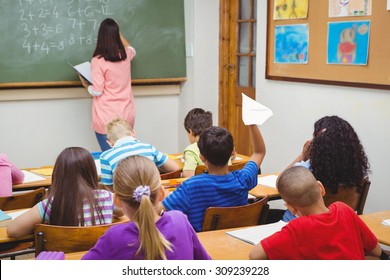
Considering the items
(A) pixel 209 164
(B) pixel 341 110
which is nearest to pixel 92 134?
(B) pixel 341 110

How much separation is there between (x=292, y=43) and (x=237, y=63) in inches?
45.7

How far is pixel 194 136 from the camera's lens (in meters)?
4.12

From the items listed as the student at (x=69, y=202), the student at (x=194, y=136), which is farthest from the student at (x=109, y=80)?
the student at (x=69, y=202)

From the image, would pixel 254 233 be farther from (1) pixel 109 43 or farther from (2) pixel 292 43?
(1) pixel 109 43

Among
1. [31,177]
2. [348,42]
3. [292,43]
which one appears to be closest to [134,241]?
[31,177]

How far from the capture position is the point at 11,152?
5957 mm

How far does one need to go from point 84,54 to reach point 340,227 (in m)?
4.45

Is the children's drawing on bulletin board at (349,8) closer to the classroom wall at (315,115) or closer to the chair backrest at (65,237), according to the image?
the classroom wall at (315,115)

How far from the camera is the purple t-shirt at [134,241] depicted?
6.00 ft

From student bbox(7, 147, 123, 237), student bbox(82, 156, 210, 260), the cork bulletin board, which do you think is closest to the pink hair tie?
student bbox(82, 156, 210, 260)

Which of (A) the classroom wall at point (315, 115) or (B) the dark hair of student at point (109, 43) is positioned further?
(B) the dark hair of student at point (109, 43)

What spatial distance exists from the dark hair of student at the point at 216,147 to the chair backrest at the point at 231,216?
26cm

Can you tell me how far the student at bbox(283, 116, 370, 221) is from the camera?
3.05 meters

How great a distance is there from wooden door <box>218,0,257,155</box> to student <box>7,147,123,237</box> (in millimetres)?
3605
